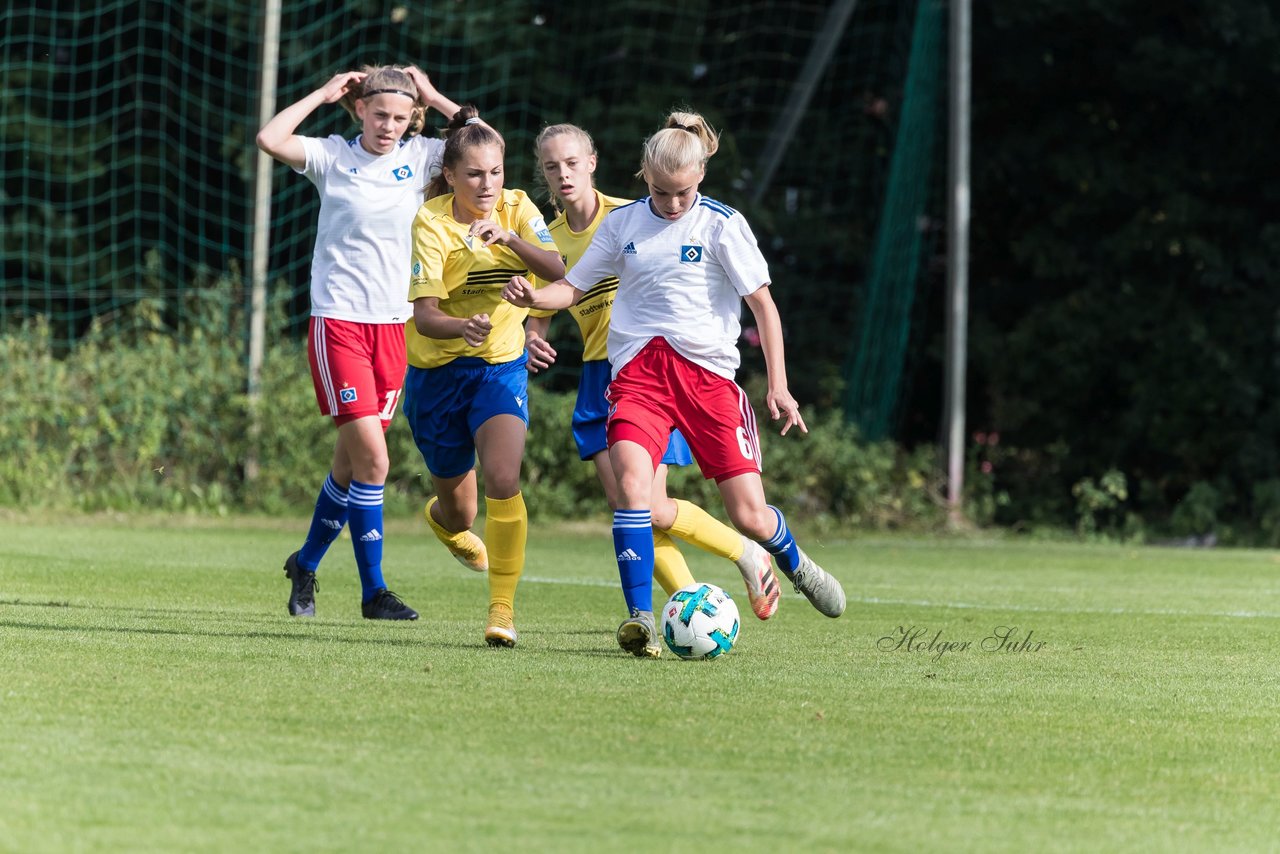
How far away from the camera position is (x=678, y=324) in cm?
589

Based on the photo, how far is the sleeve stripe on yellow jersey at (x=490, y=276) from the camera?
6426 millimetres

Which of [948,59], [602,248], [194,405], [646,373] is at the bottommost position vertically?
[194,405]

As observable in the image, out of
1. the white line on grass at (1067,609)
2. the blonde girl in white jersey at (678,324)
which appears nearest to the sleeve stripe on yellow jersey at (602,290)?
the blonde girl in white jersey at (678,324)

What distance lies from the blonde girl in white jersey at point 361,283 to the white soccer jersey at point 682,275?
1208mm

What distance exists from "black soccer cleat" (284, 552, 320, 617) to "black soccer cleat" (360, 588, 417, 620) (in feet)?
0.72

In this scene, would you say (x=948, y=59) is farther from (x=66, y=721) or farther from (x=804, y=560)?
(x=66, y=721)

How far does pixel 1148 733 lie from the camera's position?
4.34 m

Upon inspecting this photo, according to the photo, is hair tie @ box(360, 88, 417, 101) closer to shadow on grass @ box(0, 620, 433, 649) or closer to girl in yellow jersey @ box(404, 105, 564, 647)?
girl in yellow jersey @ box(404, 105, 564, 647)

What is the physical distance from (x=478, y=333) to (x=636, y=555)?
2.81ft

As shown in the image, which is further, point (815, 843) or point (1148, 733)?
point (1148, 733)

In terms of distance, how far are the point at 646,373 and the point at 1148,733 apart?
7.02 feet

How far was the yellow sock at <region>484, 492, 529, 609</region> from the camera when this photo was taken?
598 cm

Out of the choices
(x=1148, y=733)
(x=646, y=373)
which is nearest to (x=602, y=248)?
(x=646, y=373)

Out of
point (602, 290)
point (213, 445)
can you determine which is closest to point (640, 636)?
point (602, 290)
